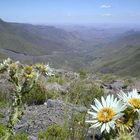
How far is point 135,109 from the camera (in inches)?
83.8

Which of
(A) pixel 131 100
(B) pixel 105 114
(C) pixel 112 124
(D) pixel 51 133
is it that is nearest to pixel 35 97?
(D) pixel 51 133

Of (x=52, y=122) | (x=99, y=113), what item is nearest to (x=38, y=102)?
(x=52, y=122)

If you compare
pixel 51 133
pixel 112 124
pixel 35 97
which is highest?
pixel 112 124

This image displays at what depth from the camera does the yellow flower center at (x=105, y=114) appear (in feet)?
6.80

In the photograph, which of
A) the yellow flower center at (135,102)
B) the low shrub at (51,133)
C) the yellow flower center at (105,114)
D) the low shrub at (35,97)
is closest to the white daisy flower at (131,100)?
the yellow flower center at (135,102)

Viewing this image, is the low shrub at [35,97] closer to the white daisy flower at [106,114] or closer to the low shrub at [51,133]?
the low shrub at [51,133]

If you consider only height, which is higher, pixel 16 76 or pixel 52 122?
pixel 16 76

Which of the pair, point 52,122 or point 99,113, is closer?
point 99,113

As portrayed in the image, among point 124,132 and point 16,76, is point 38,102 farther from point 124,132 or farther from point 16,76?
point 124,132

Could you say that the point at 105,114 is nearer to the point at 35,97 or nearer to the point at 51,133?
the point at 51,133

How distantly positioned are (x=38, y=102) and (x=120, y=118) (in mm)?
10069

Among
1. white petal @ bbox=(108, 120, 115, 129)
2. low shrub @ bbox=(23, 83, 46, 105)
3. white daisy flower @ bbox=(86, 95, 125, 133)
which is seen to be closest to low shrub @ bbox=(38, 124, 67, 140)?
low shrub @ bbox=(23, 83, 46, 105)

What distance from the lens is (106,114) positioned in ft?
6.88

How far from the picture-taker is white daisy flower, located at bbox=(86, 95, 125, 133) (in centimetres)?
198
